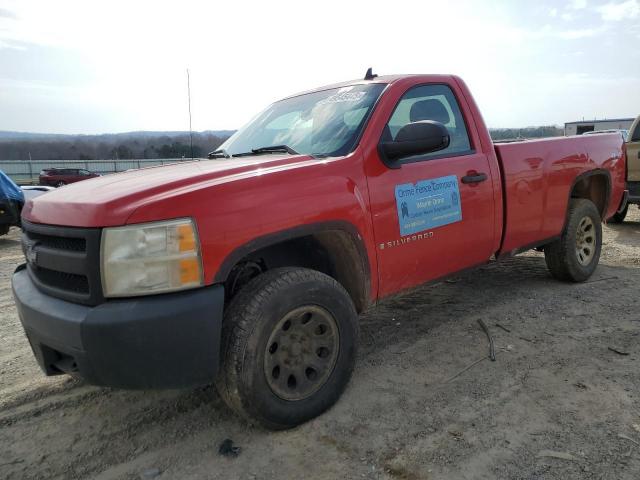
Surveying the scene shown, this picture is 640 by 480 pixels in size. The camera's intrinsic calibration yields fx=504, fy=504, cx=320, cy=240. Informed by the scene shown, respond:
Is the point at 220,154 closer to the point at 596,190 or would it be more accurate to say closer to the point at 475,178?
the point at 475,178

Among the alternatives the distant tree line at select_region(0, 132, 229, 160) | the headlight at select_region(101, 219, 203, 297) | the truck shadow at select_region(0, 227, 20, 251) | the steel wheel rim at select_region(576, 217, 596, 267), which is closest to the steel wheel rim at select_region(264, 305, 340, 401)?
the headlight at select_region(101, 219, 203, 297)

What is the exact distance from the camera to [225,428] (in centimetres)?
276

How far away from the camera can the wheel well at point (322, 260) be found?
9.43 ft

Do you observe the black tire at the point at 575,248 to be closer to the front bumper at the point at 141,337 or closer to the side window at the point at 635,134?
the front bumper at the point at 141,337

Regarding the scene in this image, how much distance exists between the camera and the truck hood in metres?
2.27

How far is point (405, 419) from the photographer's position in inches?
109

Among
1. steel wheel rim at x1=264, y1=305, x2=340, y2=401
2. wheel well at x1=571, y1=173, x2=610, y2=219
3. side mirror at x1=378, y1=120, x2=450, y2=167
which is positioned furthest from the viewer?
wheel well at x1=571, y1=173, x2=610, y2=219

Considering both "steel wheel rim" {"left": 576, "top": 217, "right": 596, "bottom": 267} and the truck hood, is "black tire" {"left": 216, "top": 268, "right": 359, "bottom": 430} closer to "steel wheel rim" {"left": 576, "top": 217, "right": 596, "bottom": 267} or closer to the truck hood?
the truck hood

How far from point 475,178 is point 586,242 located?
2.41 metres

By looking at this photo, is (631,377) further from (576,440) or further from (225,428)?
(225,428)

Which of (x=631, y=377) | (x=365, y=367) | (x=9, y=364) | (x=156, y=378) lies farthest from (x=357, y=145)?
(x=9, y=364)

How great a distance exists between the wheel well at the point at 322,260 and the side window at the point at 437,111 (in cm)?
90

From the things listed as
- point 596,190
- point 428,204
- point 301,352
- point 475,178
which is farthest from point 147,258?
point 596,190

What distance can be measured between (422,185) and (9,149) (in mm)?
66379
